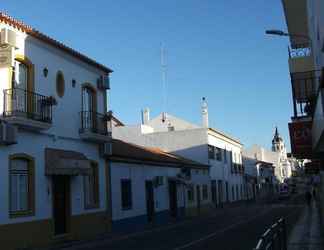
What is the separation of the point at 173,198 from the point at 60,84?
53.2 feet

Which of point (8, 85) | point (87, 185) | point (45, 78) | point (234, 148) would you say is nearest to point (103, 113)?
point (87, 185)

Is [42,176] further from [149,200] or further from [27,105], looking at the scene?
[149,200]

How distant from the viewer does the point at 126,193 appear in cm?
2773

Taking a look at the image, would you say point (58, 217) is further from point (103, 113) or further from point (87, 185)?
point (103, 113)

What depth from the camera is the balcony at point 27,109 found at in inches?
697

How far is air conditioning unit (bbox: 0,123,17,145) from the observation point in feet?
56.0

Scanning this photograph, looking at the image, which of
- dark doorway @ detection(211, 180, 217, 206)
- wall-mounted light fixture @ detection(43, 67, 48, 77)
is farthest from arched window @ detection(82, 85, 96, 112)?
dark doorway @ detection(211, 180, 217, 206)

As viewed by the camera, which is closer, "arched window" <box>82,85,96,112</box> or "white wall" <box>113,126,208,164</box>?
"arched window" <box>82,85,96,112</box>

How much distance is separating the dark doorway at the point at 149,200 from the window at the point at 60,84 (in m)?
10.6

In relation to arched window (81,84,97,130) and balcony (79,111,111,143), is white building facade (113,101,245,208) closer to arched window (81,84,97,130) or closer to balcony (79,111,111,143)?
balcony (79,111,111,143)

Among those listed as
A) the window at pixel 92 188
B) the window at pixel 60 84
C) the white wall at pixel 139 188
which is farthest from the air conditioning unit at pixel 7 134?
the white wall at pixel 139 188

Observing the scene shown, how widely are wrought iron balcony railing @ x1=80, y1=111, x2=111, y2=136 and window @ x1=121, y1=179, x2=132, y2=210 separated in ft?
12.3

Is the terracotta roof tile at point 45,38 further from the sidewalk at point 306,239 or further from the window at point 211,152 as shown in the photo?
the window at point 211,152

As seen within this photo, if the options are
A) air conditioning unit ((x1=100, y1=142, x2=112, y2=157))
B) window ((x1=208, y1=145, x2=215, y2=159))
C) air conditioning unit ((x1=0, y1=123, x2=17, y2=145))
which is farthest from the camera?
window ((x1=208, y1=145, x2=215, y2=159))
